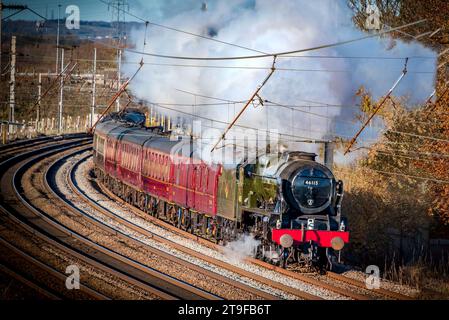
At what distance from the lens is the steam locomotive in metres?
17.0

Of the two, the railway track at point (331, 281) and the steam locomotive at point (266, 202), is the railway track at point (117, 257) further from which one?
the steam locomotive at point (266, 202)

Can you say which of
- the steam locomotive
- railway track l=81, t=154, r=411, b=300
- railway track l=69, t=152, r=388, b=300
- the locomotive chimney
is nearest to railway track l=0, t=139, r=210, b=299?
railway track l=69, t=152, r=388, b=300

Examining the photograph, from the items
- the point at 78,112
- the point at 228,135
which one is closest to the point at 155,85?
the point at 228,135

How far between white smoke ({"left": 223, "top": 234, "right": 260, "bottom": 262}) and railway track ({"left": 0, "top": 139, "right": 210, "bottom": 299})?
10.3 feet

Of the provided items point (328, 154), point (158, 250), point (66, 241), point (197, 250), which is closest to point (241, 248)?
point (197, 250)

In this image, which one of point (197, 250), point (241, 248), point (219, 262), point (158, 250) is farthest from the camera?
point (197, 250)

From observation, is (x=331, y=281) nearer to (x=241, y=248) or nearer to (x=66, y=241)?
(x=241, y=248)

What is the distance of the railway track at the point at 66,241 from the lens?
13820mm

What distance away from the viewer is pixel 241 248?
61.0 feet

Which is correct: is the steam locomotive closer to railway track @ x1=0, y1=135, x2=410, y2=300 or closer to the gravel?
railway track @ x1=0, y1=135, x2=410, y2=300

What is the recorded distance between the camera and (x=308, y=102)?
74.6 feet

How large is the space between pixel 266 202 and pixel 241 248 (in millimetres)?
1736

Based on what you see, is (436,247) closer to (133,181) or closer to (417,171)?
(417,171)

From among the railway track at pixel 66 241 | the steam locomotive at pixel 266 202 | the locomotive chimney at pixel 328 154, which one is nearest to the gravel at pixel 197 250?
the steam locomotive at pixel 266 202
